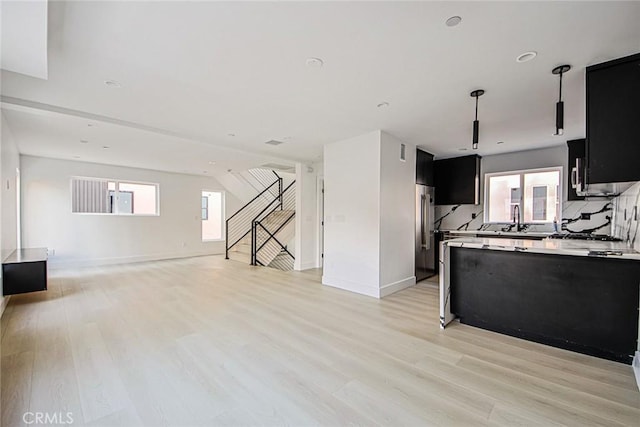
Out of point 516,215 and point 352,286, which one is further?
point 516,215

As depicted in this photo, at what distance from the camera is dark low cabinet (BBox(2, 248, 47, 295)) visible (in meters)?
3.66

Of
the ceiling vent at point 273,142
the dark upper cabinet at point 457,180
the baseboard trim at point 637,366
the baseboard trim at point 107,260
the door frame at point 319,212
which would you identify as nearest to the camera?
the baseboard trim at point 637,366

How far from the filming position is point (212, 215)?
31.7ft

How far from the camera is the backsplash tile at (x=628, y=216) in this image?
2.80 meters

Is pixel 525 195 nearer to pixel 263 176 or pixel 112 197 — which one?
pixel 263 176

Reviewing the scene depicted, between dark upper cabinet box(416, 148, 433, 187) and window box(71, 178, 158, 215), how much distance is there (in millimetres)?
7123

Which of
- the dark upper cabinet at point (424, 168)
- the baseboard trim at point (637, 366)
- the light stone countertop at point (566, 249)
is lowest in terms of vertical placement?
the baseboard trim at point (637, 366)

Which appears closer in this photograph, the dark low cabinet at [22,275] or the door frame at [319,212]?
the dark low cabinet at [22,275]

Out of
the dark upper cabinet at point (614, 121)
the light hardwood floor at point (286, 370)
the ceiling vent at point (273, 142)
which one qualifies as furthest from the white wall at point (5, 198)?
the dark upper cabinet at point (614, 121)

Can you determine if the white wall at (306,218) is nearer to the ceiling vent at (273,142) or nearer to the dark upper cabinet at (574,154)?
the ceiling vent at (273,142)

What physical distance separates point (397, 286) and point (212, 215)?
7205 millimetres

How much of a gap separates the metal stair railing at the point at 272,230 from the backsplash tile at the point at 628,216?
626 centimetres

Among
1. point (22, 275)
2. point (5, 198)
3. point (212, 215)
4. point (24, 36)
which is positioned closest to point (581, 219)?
point (24, 36)

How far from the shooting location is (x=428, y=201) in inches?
221
